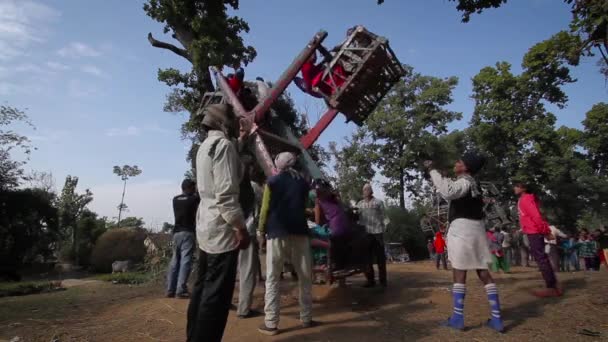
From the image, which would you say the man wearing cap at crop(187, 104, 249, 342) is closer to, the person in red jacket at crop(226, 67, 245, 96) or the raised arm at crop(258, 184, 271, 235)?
the raised arm at crop(258, 184, 271, 235)

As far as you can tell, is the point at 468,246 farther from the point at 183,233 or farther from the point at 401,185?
the point at 401,185

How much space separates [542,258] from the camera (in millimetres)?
5988

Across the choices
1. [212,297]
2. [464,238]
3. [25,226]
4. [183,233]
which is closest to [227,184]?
[212,297]

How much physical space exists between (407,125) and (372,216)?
2420 cm

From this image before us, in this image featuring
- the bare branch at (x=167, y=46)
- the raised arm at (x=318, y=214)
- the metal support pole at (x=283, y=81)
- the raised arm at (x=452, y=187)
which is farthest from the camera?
the bare branch at (x=167, y=46)

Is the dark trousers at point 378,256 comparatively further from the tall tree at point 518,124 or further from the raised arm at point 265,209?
the tall tree at point 518,124

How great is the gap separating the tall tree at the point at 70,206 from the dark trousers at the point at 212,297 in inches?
1145

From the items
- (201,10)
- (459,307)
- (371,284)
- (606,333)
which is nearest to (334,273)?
(371,284)

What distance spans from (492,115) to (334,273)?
83.9 feet

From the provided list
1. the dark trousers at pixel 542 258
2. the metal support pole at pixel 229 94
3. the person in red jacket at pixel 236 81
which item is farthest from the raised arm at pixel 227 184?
the dark trousers at pixel 542 258

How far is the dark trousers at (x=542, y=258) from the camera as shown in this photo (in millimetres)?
6004

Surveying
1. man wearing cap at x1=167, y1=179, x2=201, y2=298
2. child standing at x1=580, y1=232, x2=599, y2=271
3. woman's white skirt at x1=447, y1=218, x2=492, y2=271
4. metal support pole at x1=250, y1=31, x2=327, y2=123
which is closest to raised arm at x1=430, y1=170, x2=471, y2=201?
woman's white skirt at x1=447, y1=218, x2=492, y2=271

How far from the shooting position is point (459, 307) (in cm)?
435

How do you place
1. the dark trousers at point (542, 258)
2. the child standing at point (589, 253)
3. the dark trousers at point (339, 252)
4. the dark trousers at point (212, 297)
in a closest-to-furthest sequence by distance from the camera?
the dark trousers at point (212, 297) < the dark trousers at point (339, 252) < the dark trousers at point (542, 258) < the child standing at point (589, 253)
